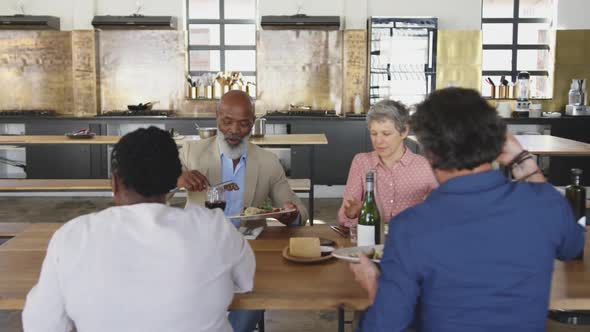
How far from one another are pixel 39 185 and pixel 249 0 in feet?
15.5

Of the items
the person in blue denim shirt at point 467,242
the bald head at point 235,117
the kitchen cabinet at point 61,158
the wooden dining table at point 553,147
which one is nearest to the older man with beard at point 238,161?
the bald head at point 235,117

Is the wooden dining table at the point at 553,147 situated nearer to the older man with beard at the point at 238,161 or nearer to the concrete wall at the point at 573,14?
the older man with beard at the point at 238,161

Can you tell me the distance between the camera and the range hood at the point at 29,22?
9094 mm

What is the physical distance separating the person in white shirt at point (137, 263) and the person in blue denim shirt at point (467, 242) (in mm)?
A: 459

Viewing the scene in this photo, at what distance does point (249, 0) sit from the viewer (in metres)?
9.64

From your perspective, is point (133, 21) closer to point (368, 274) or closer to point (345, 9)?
point (345, 9)

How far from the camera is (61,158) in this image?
349 inches

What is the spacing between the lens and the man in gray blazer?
3.45 meters

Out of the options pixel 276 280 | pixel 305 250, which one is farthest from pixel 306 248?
pixel 276 280

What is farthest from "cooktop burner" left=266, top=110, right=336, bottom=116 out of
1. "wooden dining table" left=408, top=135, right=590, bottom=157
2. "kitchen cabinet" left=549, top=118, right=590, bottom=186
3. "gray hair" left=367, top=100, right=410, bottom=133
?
"gray hair" left=367, top=100, right=410, bottom=133

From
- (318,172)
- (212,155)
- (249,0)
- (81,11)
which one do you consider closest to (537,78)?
(318,172)

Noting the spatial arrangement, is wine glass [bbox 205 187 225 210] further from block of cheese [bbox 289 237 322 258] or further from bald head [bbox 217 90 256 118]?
bald head [bbox 217 90 256 118]

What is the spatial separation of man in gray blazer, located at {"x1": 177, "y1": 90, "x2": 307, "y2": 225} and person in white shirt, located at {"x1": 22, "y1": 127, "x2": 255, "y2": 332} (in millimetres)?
1610

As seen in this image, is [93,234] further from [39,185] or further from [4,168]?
[4,168]
